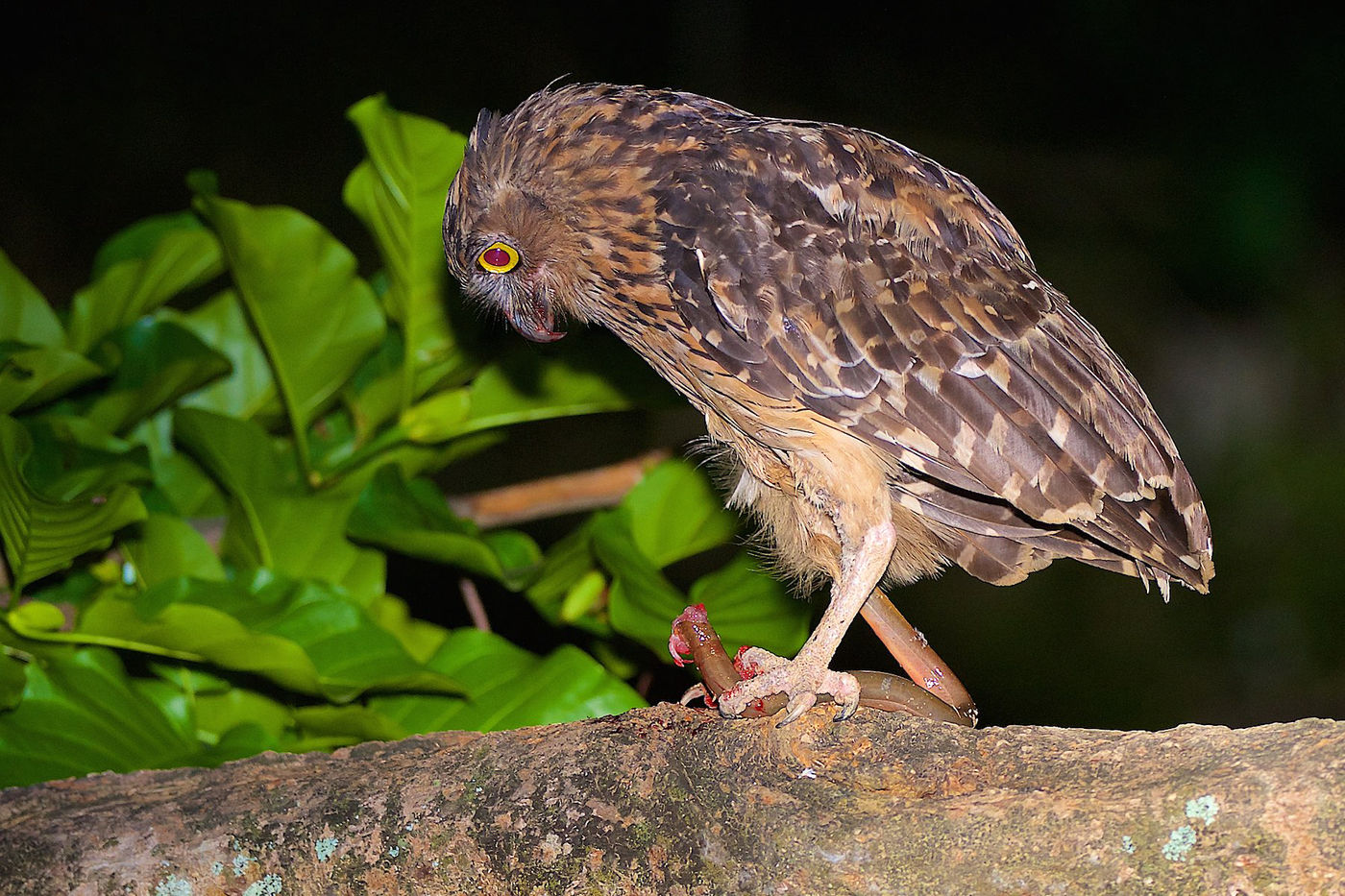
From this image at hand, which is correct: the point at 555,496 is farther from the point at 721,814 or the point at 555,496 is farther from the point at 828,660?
the point at 721,814

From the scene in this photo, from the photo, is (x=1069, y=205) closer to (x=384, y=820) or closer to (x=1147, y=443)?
(x=1147, y=443)

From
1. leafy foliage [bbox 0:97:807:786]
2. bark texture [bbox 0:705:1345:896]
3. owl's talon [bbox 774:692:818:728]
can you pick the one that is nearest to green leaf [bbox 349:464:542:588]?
leafy foliage [bbox 0:97:807:786]

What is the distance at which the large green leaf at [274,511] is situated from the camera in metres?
1.65

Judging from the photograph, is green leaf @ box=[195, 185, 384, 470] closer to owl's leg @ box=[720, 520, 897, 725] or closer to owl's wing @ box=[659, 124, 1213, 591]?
owl's wing @ box=[659, 124, 1213, 591]

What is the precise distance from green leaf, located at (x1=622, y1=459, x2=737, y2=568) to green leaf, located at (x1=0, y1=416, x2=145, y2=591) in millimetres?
756

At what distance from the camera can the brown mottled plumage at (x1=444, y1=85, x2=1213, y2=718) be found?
1.37m

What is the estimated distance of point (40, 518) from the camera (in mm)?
1420

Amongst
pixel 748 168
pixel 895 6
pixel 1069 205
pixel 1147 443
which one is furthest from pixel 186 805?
pixel 1069 205

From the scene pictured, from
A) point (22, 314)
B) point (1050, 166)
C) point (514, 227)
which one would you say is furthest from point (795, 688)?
point (1050, 166)

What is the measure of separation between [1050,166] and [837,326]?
3.47m

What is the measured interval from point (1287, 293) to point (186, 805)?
4540 millimetres

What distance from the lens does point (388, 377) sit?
1924 millimetres

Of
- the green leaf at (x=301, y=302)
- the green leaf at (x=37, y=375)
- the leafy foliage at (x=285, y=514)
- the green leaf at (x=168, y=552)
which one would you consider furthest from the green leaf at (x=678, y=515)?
the green leaf at (x=37, y=375)

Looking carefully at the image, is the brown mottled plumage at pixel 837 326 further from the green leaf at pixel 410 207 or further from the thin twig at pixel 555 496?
the thin twig at pixel 555 496
